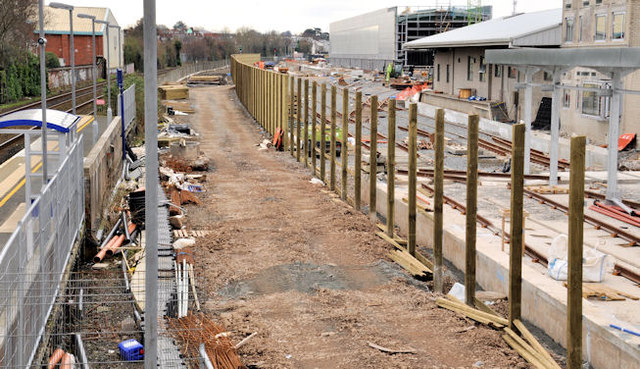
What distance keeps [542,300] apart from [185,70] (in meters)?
89.8

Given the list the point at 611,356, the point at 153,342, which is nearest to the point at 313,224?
the point at 611,356

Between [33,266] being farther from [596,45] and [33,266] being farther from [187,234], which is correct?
[596,45]

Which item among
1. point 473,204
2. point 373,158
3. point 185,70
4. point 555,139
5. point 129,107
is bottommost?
point 473,204

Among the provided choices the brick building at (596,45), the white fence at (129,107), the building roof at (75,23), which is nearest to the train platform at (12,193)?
the white fence at (129,107)

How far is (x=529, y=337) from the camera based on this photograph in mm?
10789

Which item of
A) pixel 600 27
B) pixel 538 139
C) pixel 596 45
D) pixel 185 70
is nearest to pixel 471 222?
pixel 538 139

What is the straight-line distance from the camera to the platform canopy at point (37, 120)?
13000 mm

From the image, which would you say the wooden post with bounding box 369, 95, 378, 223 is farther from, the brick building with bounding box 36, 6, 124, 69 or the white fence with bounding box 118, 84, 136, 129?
the brick building with bounding box 36, 6, 124, 69

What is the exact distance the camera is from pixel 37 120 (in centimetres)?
1353

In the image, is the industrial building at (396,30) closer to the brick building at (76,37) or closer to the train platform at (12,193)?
the brick building at (76,37)

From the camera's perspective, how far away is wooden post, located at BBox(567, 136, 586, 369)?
378 inches

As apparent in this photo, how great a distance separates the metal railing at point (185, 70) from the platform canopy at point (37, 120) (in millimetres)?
56743

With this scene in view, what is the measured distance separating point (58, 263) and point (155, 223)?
422 centimetres

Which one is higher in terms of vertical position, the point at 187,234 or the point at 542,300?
the point at 542,300
